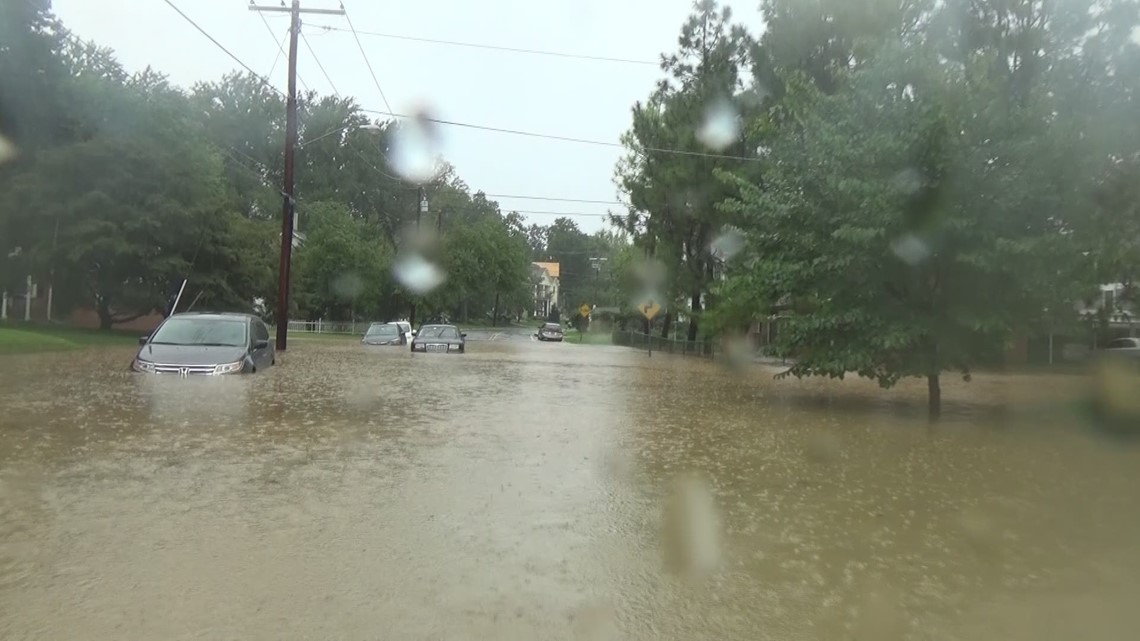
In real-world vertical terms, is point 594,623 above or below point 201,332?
below

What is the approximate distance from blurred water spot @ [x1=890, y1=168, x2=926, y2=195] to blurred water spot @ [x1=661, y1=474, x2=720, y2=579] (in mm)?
8058

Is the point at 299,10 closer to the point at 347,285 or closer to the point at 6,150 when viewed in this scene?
Result: the point at 6,150

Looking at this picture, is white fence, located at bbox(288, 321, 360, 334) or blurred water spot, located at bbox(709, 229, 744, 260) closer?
blurred water spot, located at bbox(709, 229, 744, 260)

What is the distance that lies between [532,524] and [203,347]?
1018cm

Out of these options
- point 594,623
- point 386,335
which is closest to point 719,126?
point 386,335

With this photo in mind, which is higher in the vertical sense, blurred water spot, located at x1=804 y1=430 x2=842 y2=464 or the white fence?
the white fence

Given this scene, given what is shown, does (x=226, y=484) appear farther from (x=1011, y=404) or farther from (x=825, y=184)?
(x=1011, y=404)

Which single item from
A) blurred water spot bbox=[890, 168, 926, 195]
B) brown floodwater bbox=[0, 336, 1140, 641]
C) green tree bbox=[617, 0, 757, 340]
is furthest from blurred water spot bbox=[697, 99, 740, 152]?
brown floodwater bbox=[0, 336, 1140, 641]

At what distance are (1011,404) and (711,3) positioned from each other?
2206 cm

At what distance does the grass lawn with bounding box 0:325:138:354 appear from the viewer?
877 inches

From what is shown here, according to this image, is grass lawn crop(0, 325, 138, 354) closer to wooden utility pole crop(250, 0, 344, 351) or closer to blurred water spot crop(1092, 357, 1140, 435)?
wooden utility pole crop(250, 0, 344, 351)

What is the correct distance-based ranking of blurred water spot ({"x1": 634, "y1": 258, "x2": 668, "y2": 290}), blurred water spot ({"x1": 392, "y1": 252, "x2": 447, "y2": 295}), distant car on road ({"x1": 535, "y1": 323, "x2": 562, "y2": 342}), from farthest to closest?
blurred water spot ({"x1": 392, "y1": 252, "x2": 447, "y2": 295}) < distant car on road ({"x1": 535, "y1": 323, "x2": 562, "y2": 342}) < blurred water spot ({"x1": 634, "y1": 258, "x2": 668, "y2": 290})

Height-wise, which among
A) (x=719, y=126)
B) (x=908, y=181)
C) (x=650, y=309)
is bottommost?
(x=650, y=309)

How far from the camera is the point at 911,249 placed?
15234mm
